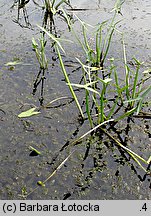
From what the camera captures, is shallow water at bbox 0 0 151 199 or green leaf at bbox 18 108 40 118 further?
green leaf at bbox 18 108 40 118

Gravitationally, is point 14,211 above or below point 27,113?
below

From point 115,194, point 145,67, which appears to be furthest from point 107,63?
point 115,194

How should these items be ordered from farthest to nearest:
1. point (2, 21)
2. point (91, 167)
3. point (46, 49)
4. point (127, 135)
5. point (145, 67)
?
point (2, 21) < point (46, 49) < point (145, 67) < point (127, 135) < point (91, 167)

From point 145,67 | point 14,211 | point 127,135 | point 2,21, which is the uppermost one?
point 2,21

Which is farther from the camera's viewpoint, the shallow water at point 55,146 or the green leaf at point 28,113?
the green leaf at point 28,113

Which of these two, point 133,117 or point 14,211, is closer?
point 14,211

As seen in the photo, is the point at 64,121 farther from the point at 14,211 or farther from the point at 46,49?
the point at 46,49

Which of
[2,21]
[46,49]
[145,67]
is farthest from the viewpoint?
[2,21]
